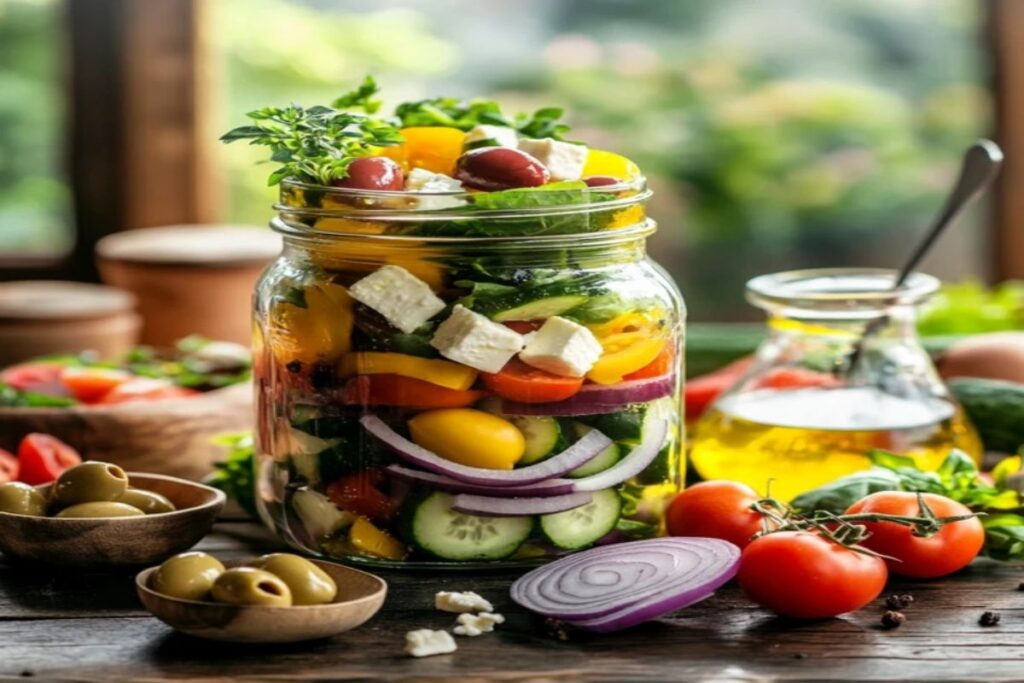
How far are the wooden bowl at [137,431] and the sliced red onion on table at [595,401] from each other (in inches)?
27.8

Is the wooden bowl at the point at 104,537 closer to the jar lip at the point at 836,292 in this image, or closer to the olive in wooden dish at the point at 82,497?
the olive in wooden dish at the point at 82,497

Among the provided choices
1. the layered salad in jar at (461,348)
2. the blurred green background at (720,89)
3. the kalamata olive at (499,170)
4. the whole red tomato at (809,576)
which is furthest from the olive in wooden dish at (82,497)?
the blurred green background at (720,89)

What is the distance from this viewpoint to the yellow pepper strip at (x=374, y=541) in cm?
162

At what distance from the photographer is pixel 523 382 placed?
5.05 feet

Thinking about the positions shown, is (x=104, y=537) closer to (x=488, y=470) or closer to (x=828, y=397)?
(x=488, y=470)

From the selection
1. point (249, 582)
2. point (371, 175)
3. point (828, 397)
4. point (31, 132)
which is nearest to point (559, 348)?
point (371, 175)

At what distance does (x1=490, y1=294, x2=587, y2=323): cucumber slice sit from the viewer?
1.54 meters

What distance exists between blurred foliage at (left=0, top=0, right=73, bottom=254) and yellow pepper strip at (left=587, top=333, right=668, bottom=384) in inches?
138

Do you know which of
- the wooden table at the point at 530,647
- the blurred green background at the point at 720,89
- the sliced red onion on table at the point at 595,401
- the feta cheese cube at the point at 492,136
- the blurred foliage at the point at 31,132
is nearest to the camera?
the wooden table at the point at 530,647

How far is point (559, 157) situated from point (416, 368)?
28cm

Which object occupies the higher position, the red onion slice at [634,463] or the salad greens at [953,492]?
the red onion slice at [634,463]

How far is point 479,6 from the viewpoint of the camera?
525 centimetres

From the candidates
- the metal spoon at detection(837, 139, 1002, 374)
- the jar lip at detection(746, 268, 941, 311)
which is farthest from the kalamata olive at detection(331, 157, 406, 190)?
the metal spoon at detection(837, 139, 1002, 374)

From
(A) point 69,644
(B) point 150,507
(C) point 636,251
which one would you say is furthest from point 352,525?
(C) point 636,251
